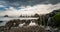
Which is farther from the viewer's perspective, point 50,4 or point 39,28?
point 50,4

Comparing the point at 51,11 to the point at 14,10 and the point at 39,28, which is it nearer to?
the point at 39,28

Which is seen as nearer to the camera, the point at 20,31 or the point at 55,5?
the point at 20,31

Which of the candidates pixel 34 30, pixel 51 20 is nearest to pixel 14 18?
pixel 34 30

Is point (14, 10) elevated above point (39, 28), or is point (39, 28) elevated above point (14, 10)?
point (14, 10)

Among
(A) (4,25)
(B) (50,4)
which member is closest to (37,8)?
(B) (50,4)

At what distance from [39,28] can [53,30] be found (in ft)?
2.21

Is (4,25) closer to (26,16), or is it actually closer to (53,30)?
(26,16)

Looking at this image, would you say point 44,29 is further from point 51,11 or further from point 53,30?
point 51,11

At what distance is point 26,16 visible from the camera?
7.05 meters

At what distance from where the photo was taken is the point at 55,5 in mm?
7383

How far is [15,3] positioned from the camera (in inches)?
283

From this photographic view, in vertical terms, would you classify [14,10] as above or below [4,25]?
above

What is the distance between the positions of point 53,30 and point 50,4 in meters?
1.47

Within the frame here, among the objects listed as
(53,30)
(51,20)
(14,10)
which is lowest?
(53,30)
